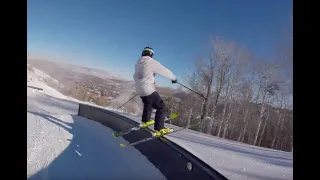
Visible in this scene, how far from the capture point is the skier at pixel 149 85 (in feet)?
8.80

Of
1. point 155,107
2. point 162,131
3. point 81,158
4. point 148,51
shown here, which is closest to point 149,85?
point 155,107

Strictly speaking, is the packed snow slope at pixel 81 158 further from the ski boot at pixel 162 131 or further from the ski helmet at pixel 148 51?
the ski helmet at pixel 148 51

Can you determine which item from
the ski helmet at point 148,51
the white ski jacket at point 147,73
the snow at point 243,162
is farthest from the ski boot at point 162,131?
the ski helmet at point 148,51

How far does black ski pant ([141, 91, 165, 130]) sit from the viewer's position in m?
3.02

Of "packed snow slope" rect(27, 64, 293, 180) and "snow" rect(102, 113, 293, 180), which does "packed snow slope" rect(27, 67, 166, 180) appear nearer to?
"packed snow slope" rect(27, 64, 293, 180)

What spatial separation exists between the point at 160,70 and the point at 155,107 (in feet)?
2.04

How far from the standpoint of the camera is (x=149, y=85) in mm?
2902

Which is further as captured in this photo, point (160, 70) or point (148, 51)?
point (160, 70)

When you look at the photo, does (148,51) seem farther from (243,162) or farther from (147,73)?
(243,162)

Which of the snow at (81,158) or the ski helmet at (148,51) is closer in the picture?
the snow at (81,158)

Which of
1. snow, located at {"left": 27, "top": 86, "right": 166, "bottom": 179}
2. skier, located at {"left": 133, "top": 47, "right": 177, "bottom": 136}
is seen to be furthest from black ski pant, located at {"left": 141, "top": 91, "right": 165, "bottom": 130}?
snow, located at {"left": 27, "top": 86, "right": 166, "bottom": 179}

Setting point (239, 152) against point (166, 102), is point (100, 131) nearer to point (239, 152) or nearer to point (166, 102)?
point (166, 102)

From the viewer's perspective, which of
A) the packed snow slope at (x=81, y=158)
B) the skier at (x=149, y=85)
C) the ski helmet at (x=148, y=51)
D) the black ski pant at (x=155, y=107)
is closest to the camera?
the packed snow slope at (x=81, y=158)
